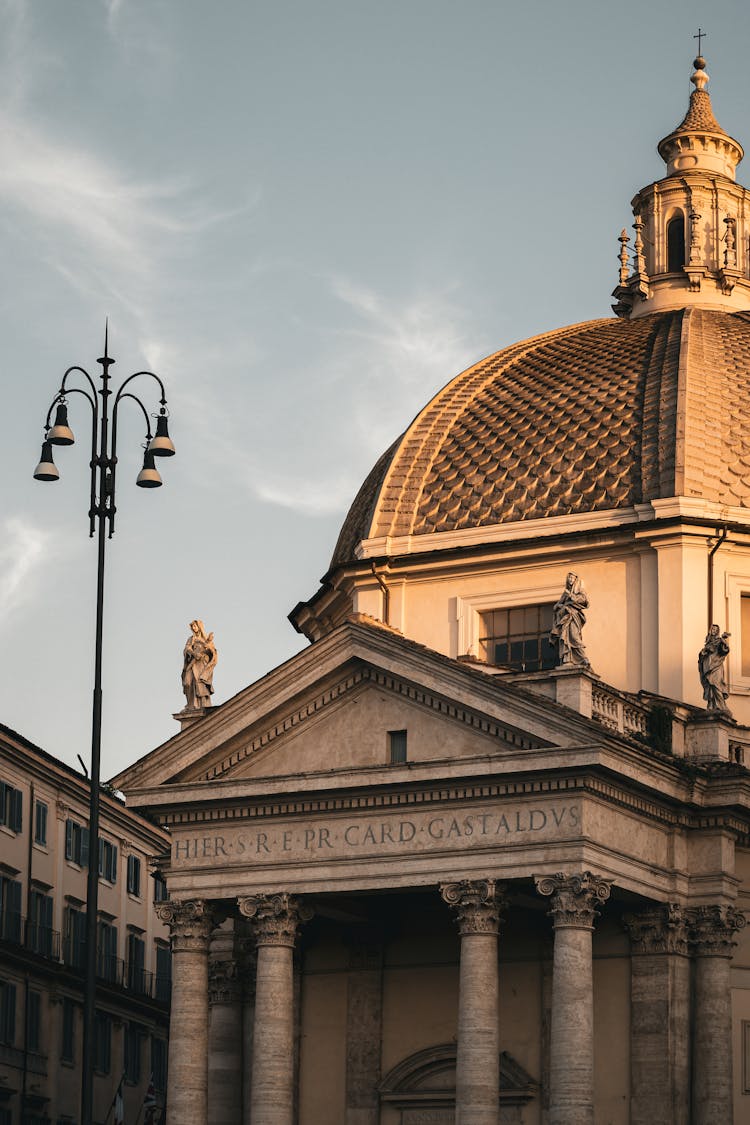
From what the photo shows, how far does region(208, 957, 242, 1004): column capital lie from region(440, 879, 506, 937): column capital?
21.6ft

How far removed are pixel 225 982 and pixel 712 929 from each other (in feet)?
29.8

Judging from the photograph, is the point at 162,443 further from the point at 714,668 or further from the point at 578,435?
the point at 578,435

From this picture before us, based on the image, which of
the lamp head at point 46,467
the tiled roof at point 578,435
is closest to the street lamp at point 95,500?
the lamp head at point 46,467

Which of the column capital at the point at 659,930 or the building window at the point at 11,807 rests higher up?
the building window at the point at 11,807

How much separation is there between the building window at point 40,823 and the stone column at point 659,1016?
25.0m

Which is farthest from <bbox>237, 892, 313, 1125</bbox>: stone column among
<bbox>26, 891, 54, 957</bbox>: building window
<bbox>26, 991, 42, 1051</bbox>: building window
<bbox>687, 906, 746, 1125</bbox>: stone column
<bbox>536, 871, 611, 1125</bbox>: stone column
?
<bbox>26, 891, 54, 957</bbox>: building window

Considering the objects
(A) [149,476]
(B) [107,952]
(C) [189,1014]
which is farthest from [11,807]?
(A) [149,476]

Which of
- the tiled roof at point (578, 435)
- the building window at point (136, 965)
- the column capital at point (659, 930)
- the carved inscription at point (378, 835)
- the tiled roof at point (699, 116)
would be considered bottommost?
the column capital at point (659, 930)

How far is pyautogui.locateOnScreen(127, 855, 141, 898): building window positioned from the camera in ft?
218

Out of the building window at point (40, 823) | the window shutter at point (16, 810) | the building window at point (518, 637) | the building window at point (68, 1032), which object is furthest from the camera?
the building window at point (68, 1032)

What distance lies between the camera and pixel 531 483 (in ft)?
147

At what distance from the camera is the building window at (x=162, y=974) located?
67.4 meters

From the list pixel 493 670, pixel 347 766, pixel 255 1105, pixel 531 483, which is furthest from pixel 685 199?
pixel 255 1105

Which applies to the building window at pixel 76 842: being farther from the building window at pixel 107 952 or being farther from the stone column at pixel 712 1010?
the stone column at pixel 712 1010
